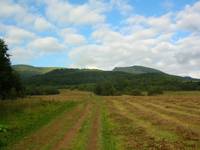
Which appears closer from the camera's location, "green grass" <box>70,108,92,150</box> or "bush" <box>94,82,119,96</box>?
"green grass" <box>70,108,92,150</box>

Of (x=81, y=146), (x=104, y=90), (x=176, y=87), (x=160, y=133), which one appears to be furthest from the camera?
(x=176, y=87)

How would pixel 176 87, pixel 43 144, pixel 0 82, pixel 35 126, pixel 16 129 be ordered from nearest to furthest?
pixel 43 144 < pixel 16 129 < pixel 35 126 < pixel 0 82 < pixel 176 87

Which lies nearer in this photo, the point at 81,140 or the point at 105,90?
the point at 81,140

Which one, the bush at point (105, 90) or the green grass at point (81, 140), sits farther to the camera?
the bush at point (105, 90)

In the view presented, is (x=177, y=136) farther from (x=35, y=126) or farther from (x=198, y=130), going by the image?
(x=35, y=126)

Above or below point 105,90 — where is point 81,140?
below

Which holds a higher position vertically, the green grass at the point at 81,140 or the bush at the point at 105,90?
the bush at the point at 105,90

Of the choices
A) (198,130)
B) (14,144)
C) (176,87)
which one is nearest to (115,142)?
(14,144)

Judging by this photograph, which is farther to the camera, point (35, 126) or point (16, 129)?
point (35, 126)

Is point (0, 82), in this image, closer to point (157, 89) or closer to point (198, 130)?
point (198, 130)

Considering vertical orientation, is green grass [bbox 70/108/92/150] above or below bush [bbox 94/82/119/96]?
below

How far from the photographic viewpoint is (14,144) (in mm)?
20656

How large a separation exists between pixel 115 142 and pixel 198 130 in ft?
22.8

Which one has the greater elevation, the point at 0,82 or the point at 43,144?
the point at 0,82
